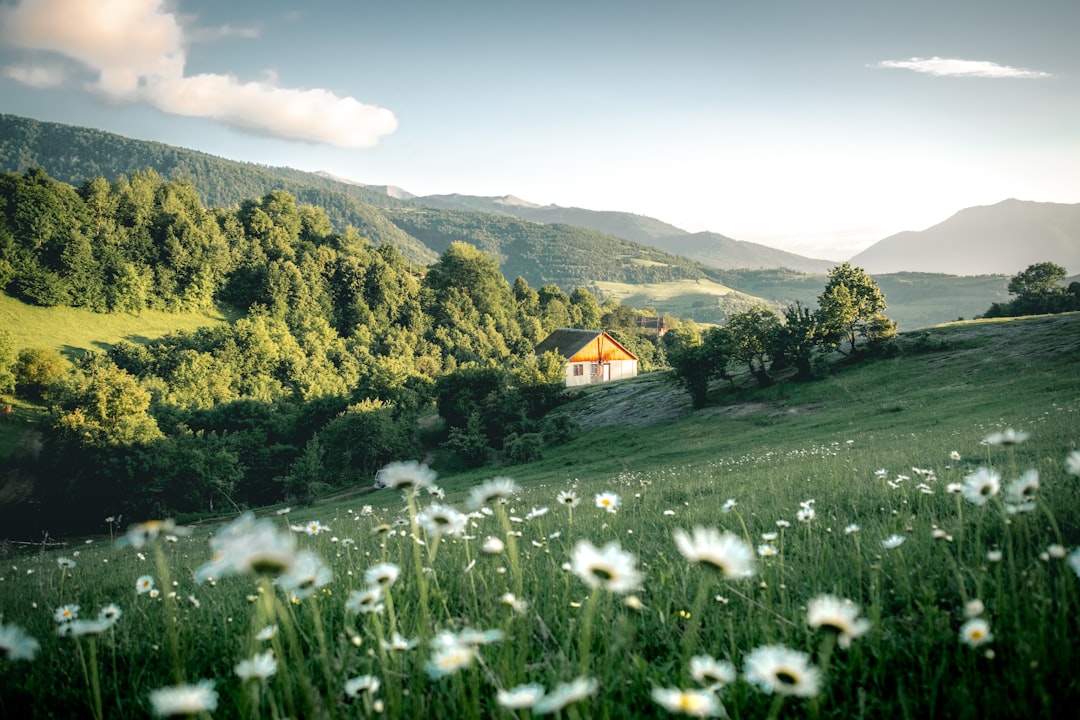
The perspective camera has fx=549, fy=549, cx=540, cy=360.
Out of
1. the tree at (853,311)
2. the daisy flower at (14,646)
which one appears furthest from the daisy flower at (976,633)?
the tree at (853,311)

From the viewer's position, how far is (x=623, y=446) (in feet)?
114

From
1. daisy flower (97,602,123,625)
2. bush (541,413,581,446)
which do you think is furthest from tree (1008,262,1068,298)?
daisy flower (97,602,123,625)

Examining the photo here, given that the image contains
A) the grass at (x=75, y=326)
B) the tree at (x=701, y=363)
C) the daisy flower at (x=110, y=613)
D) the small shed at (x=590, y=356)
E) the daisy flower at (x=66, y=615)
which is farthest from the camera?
the small shed at (x=590, y=356)

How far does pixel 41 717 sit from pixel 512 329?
3663 inches

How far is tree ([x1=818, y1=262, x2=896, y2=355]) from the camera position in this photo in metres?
39.8

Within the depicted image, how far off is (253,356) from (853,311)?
2473 inches

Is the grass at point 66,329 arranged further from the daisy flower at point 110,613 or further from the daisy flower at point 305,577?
the daisy flower at point 305,577

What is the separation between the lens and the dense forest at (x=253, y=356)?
41.3 metres

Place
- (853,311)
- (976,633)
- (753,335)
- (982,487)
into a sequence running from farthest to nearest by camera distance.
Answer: (753,335)
(853,311)
(982,487)
(976,633)

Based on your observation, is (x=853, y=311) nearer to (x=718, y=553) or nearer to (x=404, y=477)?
(x=404, y=477)

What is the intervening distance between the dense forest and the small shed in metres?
13.9

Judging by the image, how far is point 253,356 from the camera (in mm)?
65750

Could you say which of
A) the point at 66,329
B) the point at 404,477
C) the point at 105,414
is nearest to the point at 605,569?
the point at 404,477

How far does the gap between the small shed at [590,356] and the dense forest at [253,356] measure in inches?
548
